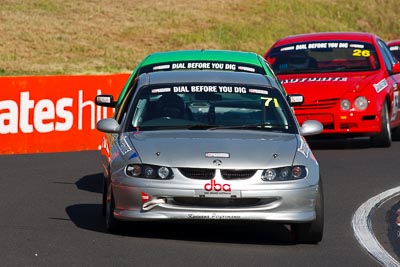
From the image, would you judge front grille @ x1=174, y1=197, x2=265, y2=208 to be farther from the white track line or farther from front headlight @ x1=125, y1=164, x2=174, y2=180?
the white track line

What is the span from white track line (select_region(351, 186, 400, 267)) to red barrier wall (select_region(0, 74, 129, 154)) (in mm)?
6659

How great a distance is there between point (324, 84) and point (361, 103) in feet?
1.84

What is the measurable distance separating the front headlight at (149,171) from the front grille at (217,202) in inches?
7.6

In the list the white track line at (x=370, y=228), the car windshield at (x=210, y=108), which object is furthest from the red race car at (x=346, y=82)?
the car windshield at (x=210, y=108)

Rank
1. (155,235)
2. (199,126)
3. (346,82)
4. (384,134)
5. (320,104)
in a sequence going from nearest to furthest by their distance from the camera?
(155,235)
(199,126)
(320,104)
(346,82)
(384,134)

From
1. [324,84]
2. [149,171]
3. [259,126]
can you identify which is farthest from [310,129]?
[324,84]

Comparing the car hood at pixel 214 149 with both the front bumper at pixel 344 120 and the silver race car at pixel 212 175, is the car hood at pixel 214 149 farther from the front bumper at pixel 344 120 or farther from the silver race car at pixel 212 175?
the front bumper at pixel 344 120

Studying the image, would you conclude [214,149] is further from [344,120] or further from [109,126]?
[344,120]

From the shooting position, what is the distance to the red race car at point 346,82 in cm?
1822

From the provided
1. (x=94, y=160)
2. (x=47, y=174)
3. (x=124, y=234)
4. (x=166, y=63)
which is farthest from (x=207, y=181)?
(x=94, y=160)

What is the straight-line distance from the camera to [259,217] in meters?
10.0

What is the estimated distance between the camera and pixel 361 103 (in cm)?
1833

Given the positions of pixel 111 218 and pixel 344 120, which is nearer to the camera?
pixel 111 218

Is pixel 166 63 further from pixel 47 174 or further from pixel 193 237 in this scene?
pixel 193 237
